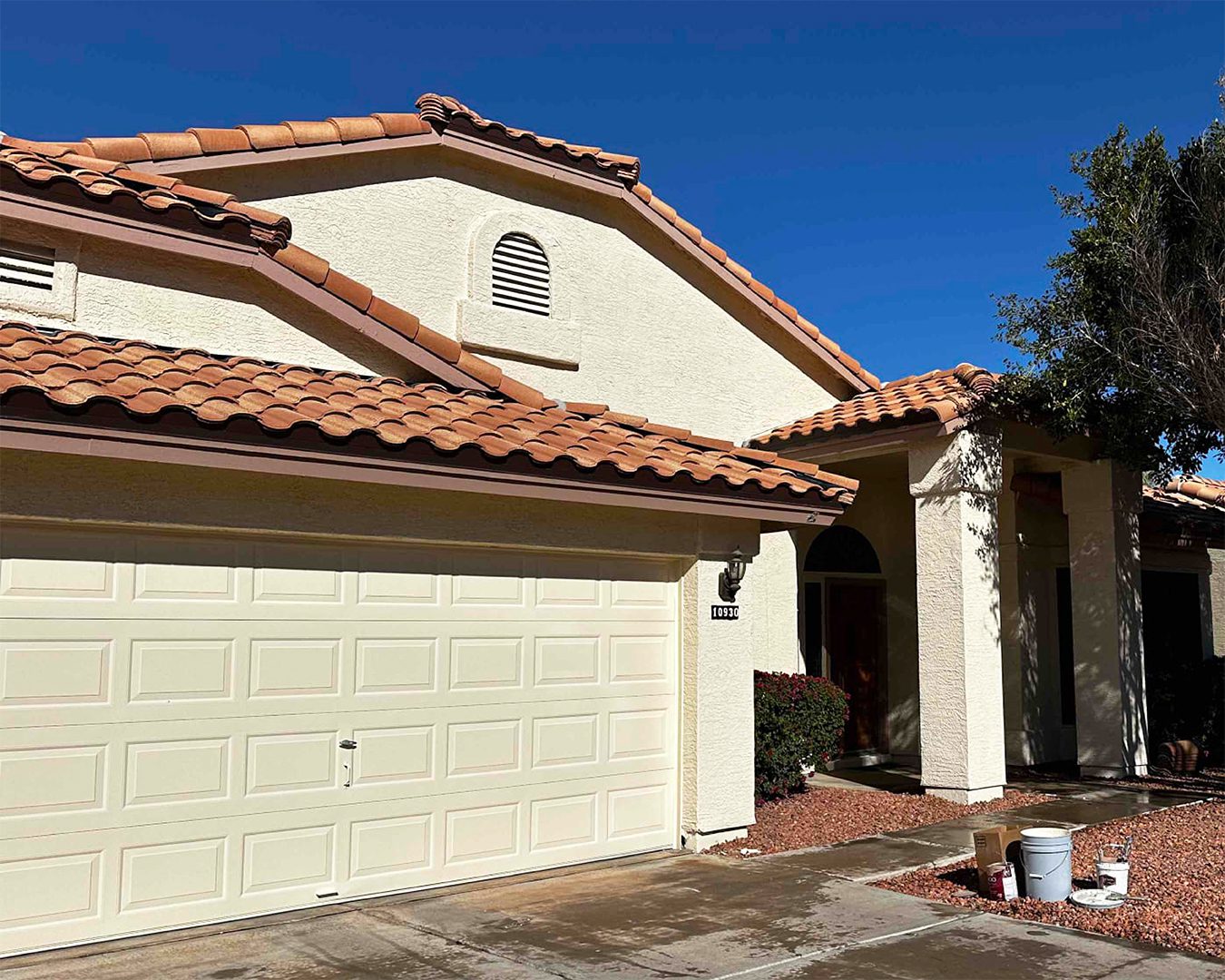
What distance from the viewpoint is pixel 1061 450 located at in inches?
500

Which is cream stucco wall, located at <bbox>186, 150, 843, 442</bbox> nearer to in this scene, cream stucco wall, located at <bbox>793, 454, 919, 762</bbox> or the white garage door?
cream stucco wall, located at <bbox>793, 454, 919, 762</bbox>

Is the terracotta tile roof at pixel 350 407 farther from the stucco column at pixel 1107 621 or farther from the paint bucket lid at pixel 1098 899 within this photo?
A: the stucco column at pixel 1107 621

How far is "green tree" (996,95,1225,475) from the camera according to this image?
10203 mm

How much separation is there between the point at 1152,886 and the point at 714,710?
332 centimetres

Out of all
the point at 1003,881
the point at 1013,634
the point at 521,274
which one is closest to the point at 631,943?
the point at 1003,881

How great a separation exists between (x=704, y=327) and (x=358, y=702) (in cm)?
756

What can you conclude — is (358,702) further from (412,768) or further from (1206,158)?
(1206,158)

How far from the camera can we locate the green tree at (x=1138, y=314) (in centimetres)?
1020

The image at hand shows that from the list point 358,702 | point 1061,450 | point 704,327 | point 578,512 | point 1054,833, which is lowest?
point 1054,833

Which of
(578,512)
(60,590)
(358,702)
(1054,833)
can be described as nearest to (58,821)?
(60,590)

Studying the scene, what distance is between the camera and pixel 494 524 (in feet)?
26.3

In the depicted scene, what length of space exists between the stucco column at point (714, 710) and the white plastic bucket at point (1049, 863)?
255 centimetres

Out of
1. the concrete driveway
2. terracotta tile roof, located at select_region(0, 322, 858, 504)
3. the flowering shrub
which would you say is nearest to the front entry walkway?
the concrete driveway

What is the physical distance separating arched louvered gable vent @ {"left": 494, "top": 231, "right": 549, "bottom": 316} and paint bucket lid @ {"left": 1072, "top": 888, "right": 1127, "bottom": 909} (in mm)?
7800
